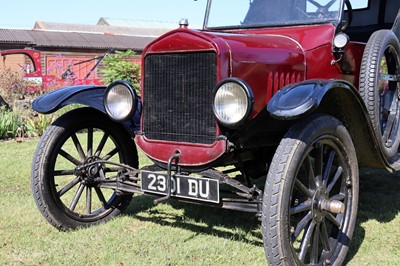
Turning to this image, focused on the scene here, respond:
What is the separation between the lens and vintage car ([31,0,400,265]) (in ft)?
9.07

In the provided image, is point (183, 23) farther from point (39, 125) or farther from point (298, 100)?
point (39, 125)

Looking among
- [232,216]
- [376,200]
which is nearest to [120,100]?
[232,216]

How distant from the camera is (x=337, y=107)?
326cm

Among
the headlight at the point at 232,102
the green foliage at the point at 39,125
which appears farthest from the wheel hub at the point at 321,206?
the green foliage at the point at 39,125

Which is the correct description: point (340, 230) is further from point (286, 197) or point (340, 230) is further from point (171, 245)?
point (171, 245)

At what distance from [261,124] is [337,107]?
0.60 metres

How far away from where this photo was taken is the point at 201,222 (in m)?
3.97

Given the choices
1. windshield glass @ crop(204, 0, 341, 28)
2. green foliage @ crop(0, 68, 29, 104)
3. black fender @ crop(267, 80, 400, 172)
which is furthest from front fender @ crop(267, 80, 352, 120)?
green foliage @ crop(0, 68, 29, 104)

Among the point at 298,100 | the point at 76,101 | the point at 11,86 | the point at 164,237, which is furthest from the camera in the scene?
the point at 11,86

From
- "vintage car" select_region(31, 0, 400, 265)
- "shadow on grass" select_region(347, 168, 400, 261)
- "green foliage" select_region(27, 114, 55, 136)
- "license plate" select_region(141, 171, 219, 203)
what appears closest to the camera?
"vintage car" select_region(31, 0, 400, 265)

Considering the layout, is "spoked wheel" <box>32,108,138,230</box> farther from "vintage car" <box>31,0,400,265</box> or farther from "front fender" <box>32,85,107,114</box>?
"front fender" <box>32,85,107,114</box>

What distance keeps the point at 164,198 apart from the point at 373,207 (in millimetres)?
2338

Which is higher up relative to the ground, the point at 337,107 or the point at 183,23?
the point at 183,23

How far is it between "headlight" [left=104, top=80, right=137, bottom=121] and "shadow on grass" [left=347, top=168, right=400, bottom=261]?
6.11ft
